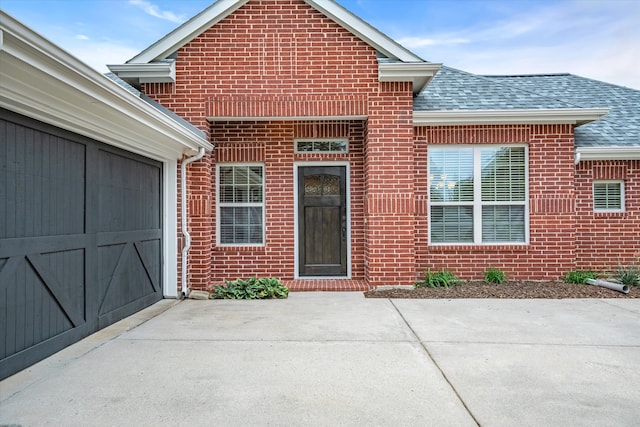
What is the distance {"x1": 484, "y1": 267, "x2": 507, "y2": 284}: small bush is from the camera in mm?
7660

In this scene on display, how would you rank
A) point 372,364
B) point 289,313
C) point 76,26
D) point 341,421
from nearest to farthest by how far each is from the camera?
point 341,421
point 372,364
point 289,313
point 76,26

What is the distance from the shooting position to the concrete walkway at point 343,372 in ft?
9.30

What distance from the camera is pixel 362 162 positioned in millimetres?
7996

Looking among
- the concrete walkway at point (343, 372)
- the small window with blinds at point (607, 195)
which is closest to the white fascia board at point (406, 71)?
the concrete walkway at point (343, 372)

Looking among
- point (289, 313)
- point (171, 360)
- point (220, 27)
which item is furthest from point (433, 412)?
point (220, 27)

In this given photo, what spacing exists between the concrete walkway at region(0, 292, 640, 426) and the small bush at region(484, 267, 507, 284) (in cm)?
188

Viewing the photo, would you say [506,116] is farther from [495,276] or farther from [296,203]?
[296,203]

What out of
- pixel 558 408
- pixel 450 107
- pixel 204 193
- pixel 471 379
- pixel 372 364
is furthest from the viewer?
pixel 450 107

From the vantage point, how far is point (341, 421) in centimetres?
273

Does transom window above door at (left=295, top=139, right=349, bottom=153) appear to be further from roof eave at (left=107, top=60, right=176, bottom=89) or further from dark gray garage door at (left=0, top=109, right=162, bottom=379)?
dark gray garage door at (left=0, top=109, right=162, bottom=379)

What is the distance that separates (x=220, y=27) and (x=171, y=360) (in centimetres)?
562

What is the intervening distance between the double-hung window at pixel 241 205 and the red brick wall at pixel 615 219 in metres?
6.07

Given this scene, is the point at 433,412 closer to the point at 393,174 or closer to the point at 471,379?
the point at 471,379

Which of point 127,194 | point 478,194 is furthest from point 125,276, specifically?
point 478,194
